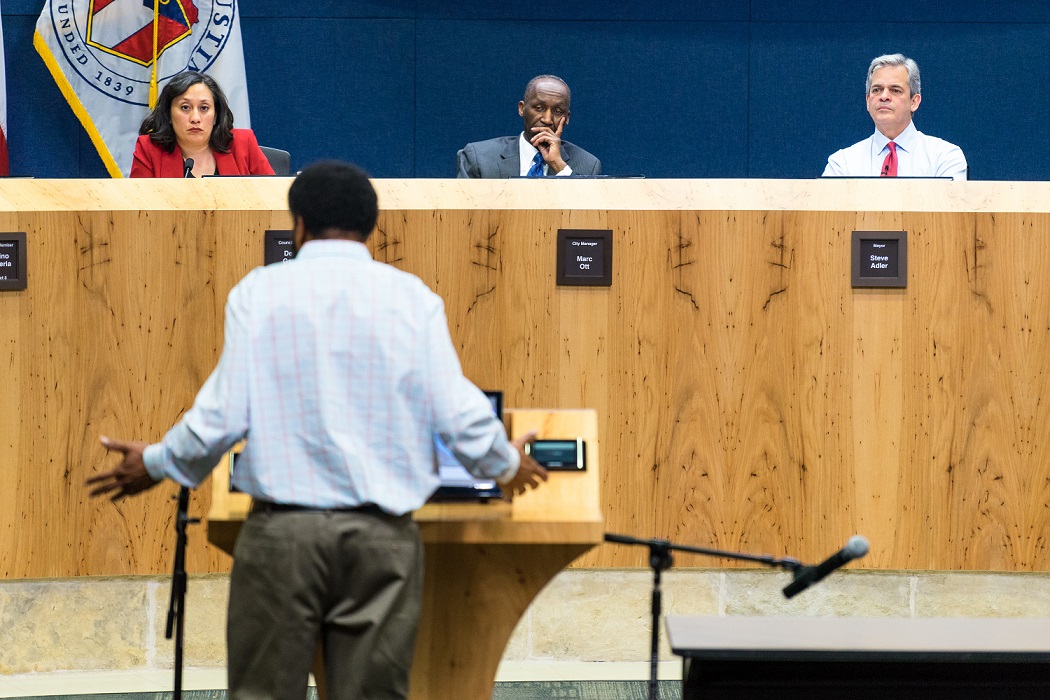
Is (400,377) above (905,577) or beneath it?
above

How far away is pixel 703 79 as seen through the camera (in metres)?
6.82

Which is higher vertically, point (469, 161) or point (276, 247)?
point (469, 161)

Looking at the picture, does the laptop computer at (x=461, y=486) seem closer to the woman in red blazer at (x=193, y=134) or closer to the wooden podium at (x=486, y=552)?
the wooden podium at (x=486, y=552)

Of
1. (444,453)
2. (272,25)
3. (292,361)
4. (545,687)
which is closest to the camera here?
(292,361)

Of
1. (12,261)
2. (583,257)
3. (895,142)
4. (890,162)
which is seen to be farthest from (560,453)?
(895,142)

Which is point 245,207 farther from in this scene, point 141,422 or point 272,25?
point 272,25

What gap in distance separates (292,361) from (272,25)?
16.2 feet

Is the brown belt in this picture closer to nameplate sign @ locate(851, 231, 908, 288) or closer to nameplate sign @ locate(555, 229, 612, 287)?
nameplate sign @ locate(555, 229, 612, 287)

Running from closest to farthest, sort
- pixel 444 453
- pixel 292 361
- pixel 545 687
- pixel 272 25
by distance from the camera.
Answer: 1. pixel 292 361
2. pixel 444 453
3. pixel 545 687
4. pixel 272 25

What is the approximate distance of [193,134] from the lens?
4539 millimetres

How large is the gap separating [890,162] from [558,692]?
94.5 inches

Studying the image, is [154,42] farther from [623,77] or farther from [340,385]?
[340,385]

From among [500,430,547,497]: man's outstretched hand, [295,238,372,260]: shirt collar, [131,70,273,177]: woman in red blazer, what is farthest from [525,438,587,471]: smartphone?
[131,70,273,177]: woman in red blazer

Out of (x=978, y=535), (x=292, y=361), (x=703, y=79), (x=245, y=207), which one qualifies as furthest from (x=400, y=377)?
(x=703, y=79)
